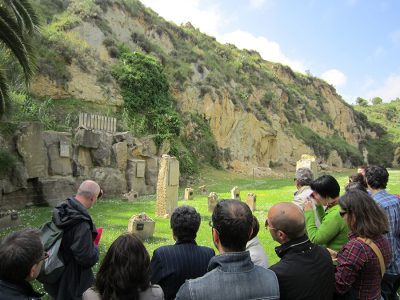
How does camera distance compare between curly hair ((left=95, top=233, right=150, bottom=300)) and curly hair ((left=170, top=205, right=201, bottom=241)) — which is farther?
curly hair ((left=170, top=205, right=201, bottom=241))

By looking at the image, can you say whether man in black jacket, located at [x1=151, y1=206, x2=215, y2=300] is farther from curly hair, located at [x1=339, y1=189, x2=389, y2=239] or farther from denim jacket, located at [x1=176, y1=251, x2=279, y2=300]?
curly hair, located at [x1=339, y1=189, x2=389, y2=239]

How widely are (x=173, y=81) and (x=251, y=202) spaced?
2432cm

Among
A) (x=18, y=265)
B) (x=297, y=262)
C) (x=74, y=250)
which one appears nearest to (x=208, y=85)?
(x=74, y=250)


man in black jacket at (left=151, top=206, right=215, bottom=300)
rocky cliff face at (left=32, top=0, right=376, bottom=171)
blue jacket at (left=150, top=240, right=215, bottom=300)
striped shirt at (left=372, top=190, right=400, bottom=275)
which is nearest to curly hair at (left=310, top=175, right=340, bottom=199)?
striped shirt at (left=372, top=190, right=400, bottom=275)

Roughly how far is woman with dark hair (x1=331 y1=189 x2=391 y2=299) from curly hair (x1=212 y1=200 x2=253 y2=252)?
3.72 feet

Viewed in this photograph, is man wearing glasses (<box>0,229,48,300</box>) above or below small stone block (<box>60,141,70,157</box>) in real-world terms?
below

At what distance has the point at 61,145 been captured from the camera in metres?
18.6

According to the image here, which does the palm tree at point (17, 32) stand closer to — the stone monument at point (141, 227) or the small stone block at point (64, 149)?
the stone monument at point (141, 227)

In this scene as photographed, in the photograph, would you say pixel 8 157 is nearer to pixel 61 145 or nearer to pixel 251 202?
pixel 61 145

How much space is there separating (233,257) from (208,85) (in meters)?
38.4

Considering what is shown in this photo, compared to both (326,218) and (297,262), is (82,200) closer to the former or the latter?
(297,262)

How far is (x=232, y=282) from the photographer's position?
280cm

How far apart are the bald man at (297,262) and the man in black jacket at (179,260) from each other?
89 centimetres

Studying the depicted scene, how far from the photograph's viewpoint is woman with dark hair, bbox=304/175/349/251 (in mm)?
4418
